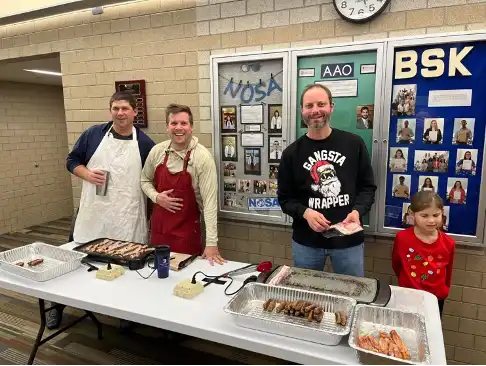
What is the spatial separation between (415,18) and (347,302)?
5.98 ft

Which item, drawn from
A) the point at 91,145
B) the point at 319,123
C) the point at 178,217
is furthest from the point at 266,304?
the point at 91,145

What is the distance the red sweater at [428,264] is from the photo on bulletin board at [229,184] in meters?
1.40

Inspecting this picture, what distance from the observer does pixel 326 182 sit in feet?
6.76

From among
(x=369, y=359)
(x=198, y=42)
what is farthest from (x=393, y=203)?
(x=198, y=42)

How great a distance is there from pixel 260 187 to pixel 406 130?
1150 mm

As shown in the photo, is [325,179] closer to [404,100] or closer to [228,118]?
[404,100]

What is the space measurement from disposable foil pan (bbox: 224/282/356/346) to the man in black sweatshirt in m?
0.49

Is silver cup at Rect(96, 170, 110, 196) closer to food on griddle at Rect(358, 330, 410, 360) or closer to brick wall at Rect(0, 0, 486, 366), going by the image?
brick wall at Rect(0, 0, 486, 366)

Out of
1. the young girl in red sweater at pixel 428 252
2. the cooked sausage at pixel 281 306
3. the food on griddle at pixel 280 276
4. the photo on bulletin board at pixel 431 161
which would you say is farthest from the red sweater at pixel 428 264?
the cooked sausage at pixel 281 306

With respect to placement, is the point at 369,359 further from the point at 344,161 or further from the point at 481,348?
the point at 481,348

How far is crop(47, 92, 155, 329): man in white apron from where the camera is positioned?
2676 millimetres

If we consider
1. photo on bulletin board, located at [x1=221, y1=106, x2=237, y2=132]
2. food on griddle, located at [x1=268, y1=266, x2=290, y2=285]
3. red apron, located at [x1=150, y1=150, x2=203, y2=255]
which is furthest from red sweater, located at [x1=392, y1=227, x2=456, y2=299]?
photo on bulletin board, located at [x1=221, y1=106, x2=237, y2=132]

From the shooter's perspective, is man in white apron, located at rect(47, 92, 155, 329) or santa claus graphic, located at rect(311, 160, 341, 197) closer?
santa claus graphic, located at rect(311, 160, 341, 197)

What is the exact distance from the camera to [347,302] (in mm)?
1531
